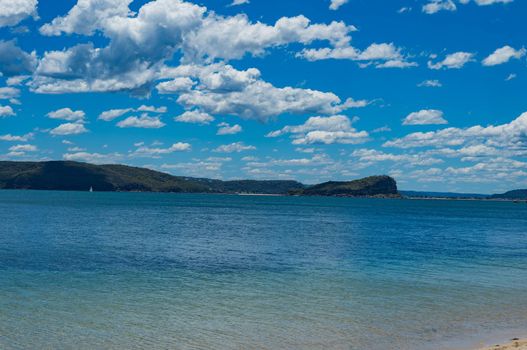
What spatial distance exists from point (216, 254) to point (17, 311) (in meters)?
31.7

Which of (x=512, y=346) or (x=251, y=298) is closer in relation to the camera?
(x=512, y=346)

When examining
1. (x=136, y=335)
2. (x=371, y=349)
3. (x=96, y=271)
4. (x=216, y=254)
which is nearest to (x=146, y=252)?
(x=216, y=254)

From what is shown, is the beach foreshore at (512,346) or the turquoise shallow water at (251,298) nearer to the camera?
the beach foreshore at (512,346)

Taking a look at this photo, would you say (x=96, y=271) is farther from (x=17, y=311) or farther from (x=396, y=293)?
(x=396, y=293)

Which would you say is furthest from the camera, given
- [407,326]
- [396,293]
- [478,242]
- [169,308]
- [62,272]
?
[478,242]

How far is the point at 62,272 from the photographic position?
4512 cm

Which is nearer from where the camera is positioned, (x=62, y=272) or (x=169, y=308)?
(x=169, y=308)

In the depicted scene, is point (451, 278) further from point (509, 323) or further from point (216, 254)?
point (216, 254)

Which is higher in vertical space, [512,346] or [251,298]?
[512,346]

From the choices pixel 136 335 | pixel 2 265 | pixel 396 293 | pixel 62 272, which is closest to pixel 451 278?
pixel 396 293

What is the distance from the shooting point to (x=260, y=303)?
3484cm

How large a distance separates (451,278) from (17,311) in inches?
1378

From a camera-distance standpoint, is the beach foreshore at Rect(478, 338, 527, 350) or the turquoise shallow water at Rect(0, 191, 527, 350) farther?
the turquoise shallow water at Rect(0, 191, 527, 350)

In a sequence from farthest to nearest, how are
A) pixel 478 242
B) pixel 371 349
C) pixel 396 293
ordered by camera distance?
pixel 478 242 < pixel 396 293 < pixel 371 349
